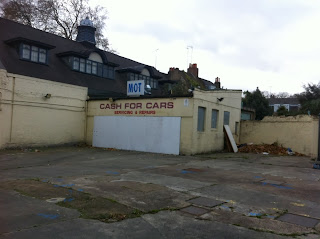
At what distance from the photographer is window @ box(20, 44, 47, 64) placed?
1997 cm

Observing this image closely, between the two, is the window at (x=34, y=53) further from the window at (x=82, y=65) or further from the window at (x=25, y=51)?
the window at (x=82, y=65)

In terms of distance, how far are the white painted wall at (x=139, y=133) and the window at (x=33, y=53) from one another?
18.9 ft

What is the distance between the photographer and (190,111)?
16.8 metres

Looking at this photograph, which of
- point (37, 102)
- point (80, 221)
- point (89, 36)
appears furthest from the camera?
point (89, 36)

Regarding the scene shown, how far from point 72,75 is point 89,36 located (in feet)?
27.3

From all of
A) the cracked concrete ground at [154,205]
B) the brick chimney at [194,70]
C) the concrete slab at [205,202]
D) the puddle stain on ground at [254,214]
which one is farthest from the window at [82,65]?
the puddle stain on ground at [254,214]

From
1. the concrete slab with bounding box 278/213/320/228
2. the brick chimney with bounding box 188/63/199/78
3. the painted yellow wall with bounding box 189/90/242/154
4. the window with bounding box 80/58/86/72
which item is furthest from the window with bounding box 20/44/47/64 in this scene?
the brick chimney with bounding box 188/63/199/78

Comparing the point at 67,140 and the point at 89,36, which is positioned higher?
the point at 89,36

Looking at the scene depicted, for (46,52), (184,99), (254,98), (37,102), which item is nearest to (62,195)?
(184,99)

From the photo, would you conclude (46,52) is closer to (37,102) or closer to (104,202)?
(37,102)

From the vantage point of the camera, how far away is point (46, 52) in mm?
21297

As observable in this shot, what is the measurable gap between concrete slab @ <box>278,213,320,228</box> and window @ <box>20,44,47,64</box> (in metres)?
19.4

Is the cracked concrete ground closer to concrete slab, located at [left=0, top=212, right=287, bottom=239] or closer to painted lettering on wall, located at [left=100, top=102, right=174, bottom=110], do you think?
concrete slab, located at [left=0, top=212, right=287, bottom=239]

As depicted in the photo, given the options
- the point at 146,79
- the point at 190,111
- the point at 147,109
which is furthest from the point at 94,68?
the point at 190,111
